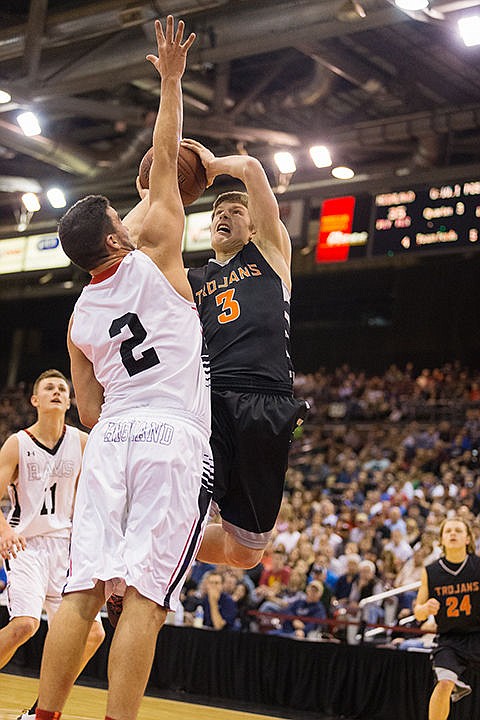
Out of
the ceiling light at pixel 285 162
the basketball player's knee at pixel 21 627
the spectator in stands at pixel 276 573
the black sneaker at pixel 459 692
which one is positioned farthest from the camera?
the ceiling light at pixel 285 162

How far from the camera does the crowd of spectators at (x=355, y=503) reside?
9.62m

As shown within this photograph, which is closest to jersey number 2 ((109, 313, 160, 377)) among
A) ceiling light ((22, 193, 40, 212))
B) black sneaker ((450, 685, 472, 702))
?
black sneaker ((450, 685, 472, 702))

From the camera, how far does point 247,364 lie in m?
4.11

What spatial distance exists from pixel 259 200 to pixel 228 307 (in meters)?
0.49

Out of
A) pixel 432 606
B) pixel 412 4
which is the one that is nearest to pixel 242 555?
pixel 432 606

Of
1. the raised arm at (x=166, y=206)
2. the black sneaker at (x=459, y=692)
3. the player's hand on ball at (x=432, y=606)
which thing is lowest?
the black sneaker at (x=459, y=692)

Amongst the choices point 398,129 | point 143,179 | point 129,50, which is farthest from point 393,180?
point 143,179

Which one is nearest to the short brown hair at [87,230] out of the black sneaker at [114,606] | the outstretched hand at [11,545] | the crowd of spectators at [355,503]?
the black sneaker at [114,606]

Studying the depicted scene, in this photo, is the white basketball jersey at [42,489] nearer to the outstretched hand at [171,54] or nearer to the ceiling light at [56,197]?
the outstretched hand at [171,54]

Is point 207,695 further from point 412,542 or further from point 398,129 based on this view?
point 398,129

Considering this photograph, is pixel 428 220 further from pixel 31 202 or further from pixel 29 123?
pixel 31 202

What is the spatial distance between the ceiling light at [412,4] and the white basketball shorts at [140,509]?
7142 mm

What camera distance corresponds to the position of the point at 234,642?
29.0ft

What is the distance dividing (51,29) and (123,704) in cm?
1053
